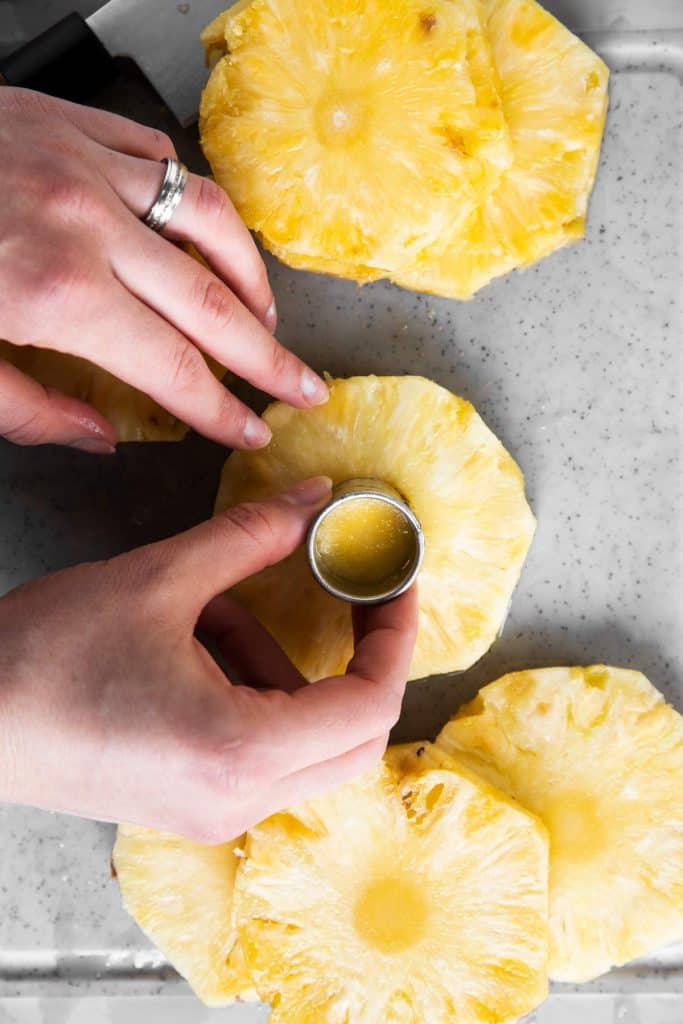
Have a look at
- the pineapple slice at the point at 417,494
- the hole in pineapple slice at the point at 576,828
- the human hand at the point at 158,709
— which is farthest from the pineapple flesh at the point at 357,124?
the hole in pineapple slice at the point at 576,828

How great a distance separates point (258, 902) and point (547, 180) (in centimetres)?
110

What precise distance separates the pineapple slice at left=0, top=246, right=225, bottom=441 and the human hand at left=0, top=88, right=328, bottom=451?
0.28 ft

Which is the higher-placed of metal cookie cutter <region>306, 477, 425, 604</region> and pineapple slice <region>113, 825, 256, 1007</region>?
metal cookie cutter <region>306, 477, 425, 604</region>

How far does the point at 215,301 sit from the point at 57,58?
0.52 m

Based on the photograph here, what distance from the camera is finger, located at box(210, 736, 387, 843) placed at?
43.9 inches

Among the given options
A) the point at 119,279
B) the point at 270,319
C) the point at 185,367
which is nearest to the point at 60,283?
the point at 119,279

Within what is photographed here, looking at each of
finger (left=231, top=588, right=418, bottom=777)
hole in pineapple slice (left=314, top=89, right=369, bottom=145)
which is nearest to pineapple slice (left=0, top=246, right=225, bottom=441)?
hole in pineapple slice (left=314, top=89, right=369, bottom=145)

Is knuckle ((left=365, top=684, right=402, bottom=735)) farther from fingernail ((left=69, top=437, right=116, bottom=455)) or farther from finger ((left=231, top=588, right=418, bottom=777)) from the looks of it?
fingernail ((left=69, top=437, right=116, bottom=455))

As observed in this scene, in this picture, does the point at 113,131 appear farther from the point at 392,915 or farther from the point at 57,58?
the point at 392,915

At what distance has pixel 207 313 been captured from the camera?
1232 millimetres

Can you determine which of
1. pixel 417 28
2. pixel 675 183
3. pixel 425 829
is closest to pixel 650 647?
pixel 425 829

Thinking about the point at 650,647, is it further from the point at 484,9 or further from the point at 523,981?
the point at 484,9

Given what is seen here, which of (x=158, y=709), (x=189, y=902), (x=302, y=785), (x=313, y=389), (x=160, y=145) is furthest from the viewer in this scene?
(x=189, y=902)

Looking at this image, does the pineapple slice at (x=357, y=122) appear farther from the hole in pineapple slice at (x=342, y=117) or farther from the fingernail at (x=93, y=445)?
the fingernail at (x=93, y=445)
